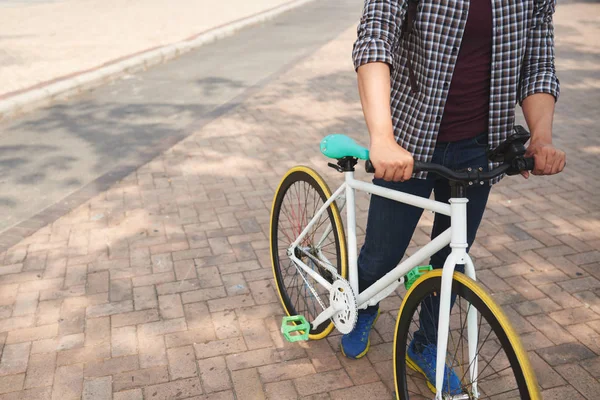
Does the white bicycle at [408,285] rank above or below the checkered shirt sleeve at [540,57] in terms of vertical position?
below

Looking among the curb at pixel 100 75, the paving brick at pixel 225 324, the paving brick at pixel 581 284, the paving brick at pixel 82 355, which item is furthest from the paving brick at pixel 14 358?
the curb at pixel 100 75

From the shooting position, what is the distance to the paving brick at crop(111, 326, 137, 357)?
335cm

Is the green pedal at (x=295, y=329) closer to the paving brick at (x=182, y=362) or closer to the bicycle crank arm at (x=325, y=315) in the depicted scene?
the bicycle crank arm at (x=325, y=315)

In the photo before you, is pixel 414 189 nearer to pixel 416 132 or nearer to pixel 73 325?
pixel 416 132

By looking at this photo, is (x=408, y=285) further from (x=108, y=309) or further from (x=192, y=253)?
(x=192, y=253)

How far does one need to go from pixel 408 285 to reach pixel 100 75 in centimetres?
774

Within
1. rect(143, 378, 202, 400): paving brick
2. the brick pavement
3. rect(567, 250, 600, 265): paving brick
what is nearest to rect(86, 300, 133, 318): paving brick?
the brick pavement

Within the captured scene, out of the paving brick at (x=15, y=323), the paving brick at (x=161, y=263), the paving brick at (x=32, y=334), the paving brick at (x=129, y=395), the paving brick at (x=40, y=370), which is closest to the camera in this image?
the paving brick at (x=129, y=395)

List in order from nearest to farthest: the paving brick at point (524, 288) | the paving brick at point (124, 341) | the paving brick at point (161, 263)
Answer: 1. the paving brick at point (124, 341)
2. the paving brick at point (524, 288)
3. the paving brick at point (161, 263)

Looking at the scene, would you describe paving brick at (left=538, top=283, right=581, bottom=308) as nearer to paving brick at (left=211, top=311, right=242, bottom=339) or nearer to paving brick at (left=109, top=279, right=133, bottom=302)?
paving brick at (left=211, top=311, right=242, bottom=339)

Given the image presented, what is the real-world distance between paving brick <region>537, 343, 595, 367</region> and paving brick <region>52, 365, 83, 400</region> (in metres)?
2.20

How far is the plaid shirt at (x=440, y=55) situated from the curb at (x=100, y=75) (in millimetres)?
6252

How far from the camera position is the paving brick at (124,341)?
335 centimetres

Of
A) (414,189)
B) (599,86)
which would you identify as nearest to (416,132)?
(414,189)
